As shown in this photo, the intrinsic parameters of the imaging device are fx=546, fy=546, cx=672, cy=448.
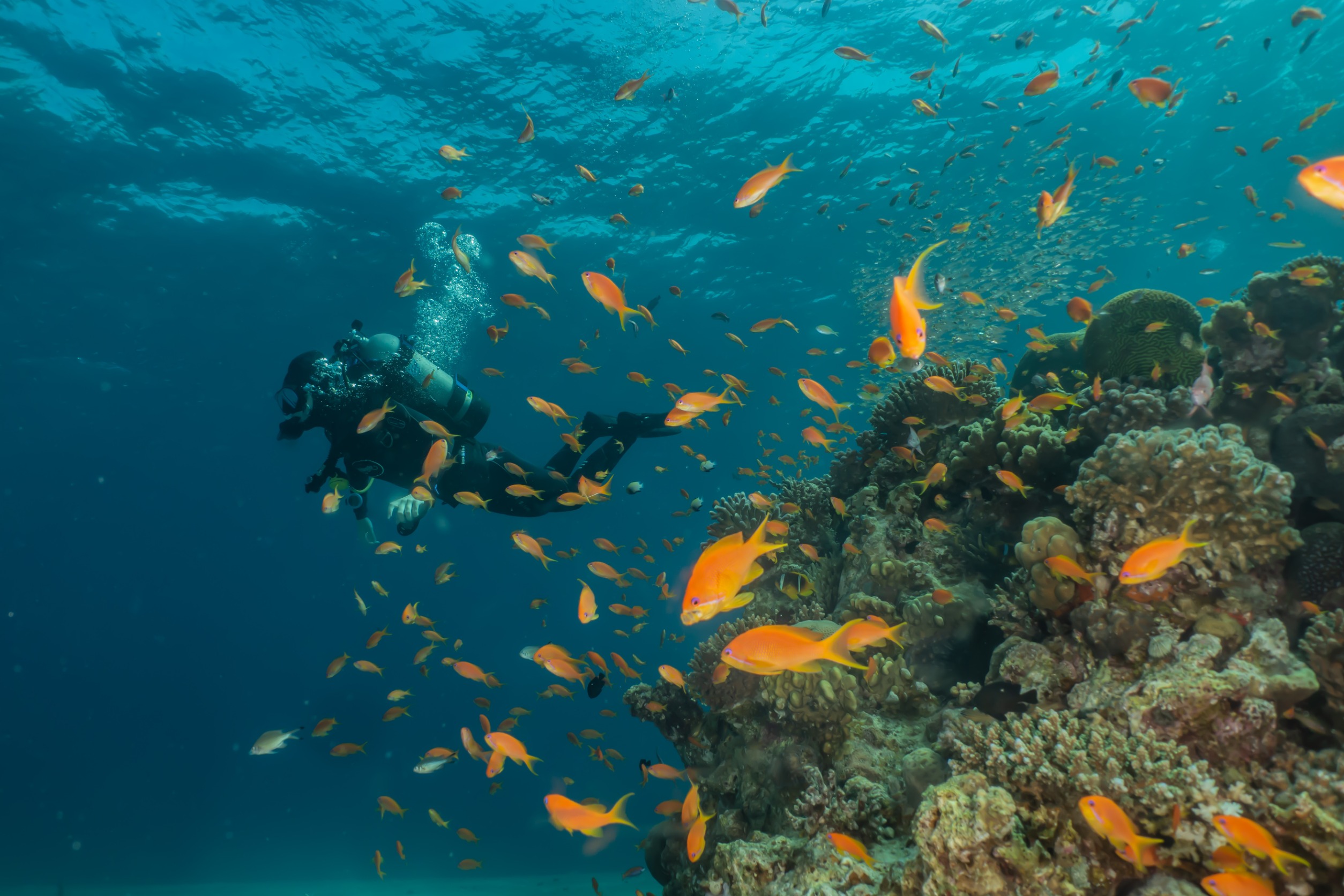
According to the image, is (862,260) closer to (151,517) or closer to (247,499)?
(247,499)

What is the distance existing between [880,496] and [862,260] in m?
22.2

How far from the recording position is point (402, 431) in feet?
30.4

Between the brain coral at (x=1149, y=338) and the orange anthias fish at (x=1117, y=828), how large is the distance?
5.98 metres

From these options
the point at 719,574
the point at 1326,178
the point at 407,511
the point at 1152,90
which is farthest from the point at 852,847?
the point at 1152,90

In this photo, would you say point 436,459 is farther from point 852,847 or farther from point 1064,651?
point 1064,651

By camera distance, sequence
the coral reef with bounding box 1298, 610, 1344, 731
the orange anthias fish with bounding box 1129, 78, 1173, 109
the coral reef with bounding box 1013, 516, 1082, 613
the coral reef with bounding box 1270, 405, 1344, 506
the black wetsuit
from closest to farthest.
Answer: the coral reef with bounding box 1298, 610, 1344, 731 → the coral reef with bounding box 1270, 405, 1344, 506 → the coral reef with bounding box 1013, 516, 1082, 613 → the orange anthias fish with bounding box 1129, 78, 1173, 109 → the black wetsuit

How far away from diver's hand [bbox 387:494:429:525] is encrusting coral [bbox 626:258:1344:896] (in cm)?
406

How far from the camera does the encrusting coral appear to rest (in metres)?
2.56

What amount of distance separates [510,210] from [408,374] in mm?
15264

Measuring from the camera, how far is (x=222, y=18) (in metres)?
14.9

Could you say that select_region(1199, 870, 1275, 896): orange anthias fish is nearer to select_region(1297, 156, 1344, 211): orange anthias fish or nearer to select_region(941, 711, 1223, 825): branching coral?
select_region(941, 711, 1223, 825): branching coral

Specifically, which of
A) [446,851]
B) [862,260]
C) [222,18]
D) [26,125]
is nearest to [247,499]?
[446,851]

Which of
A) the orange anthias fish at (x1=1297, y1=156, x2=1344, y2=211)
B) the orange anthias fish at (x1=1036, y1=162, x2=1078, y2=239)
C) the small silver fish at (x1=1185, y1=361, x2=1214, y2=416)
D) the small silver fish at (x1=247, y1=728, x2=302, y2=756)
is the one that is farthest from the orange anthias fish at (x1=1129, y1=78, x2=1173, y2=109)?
the small silver fish at (x1=247, y1=728, x2=302, y2=756)

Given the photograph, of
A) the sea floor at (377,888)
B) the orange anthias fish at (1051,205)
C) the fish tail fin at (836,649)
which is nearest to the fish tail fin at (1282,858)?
the fish tail fin at (836,649)
